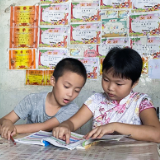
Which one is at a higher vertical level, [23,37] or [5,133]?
[23,37]

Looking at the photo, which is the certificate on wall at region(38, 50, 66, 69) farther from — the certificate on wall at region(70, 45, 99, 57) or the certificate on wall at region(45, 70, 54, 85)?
the certificate on wall at region(70, 45, 99, 57)

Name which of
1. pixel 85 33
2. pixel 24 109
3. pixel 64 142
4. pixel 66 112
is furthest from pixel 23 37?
pixel 64 142

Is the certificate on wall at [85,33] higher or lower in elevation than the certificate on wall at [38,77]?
higher

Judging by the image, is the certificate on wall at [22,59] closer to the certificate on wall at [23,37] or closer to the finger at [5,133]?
the certificate on wall at [23,37]

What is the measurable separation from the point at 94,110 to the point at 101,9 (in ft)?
3.64

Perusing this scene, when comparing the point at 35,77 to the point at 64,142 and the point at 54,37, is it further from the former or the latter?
the point at 64,142

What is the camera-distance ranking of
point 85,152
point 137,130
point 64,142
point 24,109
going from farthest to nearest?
point 24,109
point 137,130
point 64,142
point 85,152

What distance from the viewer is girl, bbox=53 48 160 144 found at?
102 cm

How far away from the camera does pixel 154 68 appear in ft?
6.56

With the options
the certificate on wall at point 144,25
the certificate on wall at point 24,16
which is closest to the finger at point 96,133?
the certificate on wall at point 144,25

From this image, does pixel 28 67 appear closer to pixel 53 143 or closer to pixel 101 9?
pixel 101 9

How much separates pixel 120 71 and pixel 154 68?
0.95 m

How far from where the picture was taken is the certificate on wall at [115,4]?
206 cm

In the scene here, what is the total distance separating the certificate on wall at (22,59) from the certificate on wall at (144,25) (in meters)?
0.92
